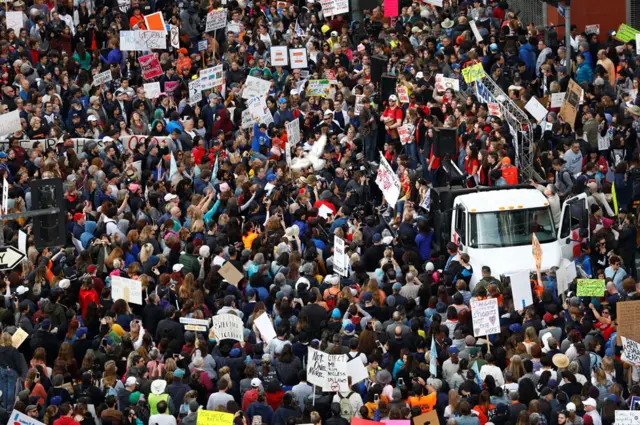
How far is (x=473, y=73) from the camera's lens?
33625 mm

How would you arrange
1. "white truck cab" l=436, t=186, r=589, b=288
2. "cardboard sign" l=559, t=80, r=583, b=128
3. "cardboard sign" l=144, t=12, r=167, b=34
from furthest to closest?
"cardboard sign" l=144, t=12, r=167, b=34 < "cardboard sign" l=559, t=80, r=583, b=128 < "white truck cab" l=436, t=186, r=589, b=288

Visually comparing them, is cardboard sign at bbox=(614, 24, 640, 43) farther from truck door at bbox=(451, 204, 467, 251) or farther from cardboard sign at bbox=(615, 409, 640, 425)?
cardboard sign at bbox=(615, 409, 640, 425)

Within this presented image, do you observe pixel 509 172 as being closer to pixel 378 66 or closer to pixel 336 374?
pixel 378 66

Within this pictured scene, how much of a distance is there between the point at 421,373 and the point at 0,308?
22.8 feet

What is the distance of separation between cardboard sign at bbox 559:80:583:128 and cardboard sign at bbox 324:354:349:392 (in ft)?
41.2

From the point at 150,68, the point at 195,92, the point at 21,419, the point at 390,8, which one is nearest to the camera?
the point at 21,419

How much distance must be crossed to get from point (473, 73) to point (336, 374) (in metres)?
14.1

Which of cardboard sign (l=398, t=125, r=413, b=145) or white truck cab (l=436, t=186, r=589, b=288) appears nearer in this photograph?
white truck cab (l=436, t=186, r=589, b=288)

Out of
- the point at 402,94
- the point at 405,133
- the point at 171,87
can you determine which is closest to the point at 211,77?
the point at 171,87

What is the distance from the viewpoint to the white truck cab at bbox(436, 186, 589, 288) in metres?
26.3

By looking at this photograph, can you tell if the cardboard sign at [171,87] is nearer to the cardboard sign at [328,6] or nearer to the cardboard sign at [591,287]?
the cardboard sign at [328,6]

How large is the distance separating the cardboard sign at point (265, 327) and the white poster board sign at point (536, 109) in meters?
11.3

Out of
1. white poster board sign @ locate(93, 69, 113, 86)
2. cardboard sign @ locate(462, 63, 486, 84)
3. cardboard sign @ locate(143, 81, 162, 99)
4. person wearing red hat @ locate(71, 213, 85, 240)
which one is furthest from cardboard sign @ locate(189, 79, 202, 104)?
person wearing red hat @ locate(71, 213, 85, 240)

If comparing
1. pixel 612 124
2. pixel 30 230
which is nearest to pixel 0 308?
pixel 30 230
